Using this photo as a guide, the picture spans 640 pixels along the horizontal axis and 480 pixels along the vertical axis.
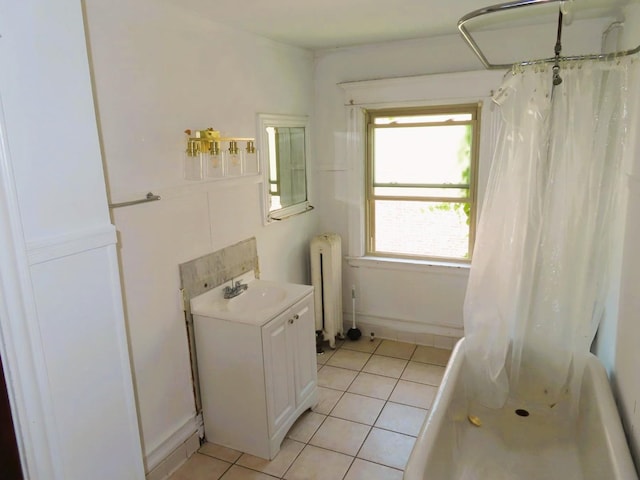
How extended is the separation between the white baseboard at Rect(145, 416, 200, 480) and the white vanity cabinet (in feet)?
0.32

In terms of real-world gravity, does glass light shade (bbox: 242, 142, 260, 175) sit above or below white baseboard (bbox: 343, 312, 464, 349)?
above

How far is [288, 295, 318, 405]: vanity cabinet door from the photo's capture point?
265 centimetres

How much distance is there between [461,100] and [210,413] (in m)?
2.66

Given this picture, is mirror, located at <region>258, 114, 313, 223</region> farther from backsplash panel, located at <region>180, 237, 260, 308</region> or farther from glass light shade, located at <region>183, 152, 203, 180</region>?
glass light shade, located at <region>183, 152, 203, 180</region>

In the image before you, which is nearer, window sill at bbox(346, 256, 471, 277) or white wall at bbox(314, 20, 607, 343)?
white wall at bbox(314, 20, 607, 343)

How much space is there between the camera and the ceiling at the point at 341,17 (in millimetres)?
2336

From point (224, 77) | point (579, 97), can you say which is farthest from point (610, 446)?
point (224, 77)

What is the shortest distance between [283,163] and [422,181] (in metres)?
1.10

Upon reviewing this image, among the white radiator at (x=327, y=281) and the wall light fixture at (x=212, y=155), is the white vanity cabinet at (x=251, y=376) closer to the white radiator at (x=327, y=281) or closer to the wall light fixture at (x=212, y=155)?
the wall light fixture at (x=212, y=155)

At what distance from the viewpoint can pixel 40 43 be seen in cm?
140

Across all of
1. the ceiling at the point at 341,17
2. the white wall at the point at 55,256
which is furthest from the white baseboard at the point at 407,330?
the white wall at the point at 55,256

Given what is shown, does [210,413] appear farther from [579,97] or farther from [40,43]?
[579,97]

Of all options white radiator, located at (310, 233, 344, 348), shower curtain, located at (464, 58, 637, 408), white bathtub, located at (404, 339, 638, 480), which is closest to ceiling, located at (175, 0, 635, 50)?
shower curtain, located at (464, 58, 637, 408)

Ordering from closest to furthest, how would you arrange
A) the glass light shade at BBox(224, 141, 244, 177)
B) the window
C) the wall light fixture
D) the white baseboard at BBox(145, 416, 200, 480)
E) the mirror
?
the white baseboard at BBox(145, 416, 200, 480) → the wall light fixture → the glass light shade at BBox(224, 141, 244, 177) → the mirror → the window
